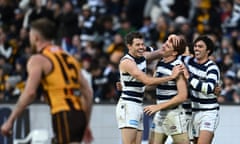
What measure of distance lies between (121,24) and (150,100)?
5.01 meters

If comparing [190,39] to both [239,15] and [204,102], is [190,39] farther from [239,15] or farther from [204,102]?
[204,102]

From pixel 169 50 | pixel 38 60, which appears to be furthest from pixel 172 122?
pixel 38 60

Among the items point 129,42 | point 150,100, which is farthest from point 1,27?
point 129,42

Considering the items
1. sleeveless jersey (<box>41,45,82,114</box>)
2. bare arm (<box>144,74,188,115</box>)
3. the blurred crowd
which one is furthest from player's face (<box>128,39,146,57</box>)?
the blurred crowd

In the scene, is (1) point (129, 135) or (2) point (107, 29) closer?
(1) point (129, 135)

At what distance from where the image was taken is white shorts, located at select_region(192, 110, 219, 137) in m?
12.3

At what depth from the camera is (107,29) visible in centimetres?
2108

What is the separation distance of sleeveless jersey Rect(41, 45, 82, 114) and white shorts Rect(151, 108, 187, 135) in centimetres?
277

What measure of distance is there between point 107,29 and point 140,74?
9211 millimetres

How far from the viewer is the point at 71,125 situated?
9.65m

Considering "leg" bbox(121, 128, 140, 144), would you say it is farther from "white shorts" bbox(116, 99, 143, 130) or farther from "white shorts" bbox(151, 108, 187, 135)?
"white shorts" bbox(151, 108, 187, 135)

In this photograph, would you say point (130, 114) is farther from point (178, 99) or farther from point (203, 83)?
point (203, 83)

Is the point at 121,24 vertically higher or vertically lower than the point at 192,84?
higher

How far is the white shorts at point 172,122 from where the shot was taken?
1223cm
